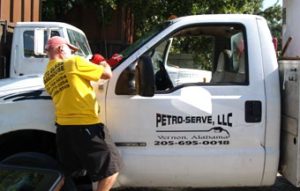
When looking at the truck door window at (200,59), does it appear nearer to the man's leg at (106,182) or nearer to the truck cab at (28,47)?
the man's leg at (106,182)

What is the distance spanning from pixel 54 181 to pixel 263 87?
244cm

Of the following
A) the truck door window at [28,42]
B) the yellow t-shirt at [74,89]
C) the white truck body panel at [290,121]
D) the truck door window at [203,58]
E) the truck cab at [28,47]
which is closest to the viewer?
the yellow t-shirt at [74,89]

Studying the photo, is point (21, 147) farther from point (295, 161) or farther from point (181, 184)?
point (295, 161)

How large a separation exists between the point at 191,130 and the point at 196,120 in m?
0.09

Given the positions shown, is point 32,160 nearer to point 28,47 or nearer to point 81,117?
point 81,117

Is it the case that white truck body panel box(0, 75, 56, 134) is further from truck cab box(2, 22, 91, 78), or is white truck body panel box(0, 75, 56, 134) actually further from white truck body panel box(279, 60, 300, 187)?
truck cab box(2, 22, 91, 78)

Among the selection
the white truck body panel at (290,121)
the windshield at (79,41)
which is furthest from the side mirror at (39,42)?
the white truck body panel at (290,121)

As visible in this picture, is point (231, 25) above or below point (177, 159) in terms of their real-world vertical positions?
above

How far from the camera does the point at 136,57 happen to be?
15.7 ft

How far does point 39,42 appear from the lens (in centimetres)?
987

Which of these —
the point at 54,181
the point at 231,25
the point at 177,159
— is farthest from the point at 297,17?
the point at 54,181

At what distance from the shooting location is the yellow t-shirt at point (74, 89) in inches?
171

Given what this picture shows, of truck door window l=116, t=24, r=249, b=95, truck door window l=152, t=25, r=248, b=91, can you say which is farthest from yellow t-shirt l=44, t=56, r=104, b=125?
truck door window l=152, t=25, r=248, b=91

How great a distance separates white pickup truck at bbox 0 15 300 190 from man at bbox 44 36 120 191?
0.97 ft
